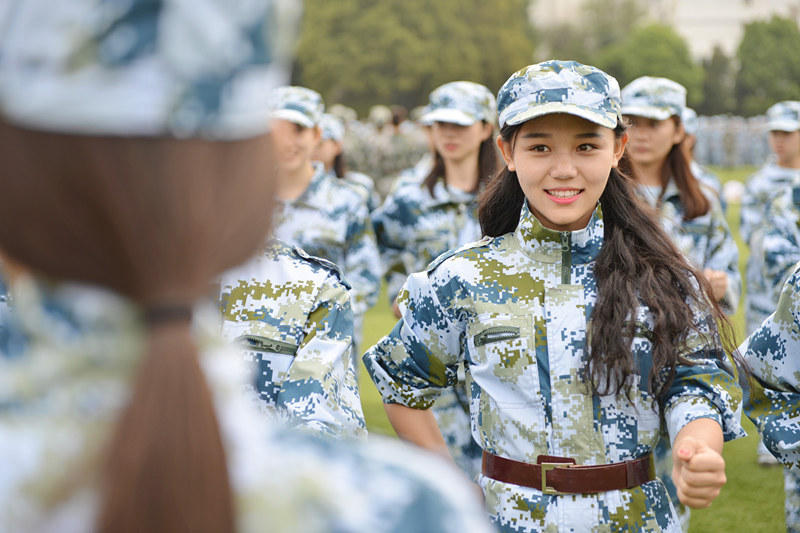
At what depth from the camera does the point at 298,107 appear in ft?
22.3

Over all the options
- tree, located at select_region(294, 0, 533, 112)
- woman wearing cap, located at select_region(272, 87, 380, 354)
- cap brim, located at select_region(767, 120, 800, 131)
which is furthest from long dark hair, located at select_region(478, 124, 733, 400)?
tree, located at select_region(294, 0, 533, 112)

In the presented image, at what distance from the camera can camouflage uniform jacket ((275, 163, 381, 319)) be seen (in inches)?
279

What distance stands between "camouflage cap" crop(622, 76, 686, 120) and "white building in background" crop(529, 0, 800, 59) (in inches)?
3111

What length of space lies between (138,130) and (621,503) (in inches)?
85.9

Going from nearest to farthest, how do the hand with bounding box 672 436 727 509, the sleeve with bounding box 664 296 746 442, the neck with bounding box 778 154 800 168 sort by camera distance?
the hand with bounding box 672 436 727 509 < the sleeve with bounding box 664 296 746 442 < the neck with bounding box 778 154 800 168

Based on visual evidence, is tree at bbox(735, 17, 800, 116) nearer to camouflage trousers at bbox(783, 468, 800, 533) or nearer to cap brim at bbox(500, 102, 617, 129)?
camouflage trousers at bbox(783, 468, 800, 533)

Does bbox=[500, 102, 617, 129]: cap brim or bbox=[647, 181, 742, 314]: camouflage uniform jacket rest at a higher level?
bbox=[500, 102, 617, 129]: cap brim

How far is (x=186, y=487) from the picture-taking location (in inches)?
39.4

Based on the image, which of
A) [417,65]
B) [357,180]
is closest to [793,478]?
[357,180]

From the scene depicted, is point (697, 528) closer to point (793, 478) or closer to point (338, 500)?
point (793, 478)

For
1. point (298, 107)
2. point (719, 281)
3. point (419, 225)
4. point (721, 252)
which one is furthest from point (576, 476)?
point (419, 225)

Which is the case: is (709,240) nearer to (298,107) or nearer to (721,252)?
(721,252)

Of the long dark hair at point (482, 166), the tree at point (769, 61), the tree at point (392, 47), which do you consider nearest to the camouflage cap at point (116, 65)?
the long dark hair at point (482, 166)

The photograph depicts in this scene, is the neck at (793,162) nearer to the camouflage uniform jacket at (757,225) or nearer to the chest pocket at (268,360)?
the camouflage uniform jacket at (757,225)
